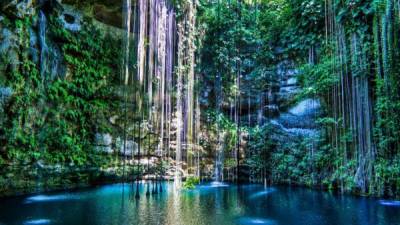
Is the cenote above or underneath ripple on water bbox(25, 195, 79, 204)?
above

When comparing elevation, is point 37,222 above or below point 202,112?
below

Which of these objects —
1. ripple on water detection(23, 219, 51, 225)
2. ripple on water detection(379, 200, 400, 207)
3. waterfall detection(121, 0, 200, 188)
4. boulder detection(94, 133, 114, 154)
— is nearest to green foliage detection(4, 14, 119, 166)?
boulder detection(94, 133, 114, 154)

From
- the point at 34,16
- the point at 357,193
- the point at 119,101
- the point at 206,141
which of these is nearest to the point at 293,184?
the point at 357,193

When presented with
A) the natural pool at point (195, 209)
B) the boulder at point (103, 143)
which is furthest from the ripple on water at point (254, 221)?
the boulder at point (103, 143)

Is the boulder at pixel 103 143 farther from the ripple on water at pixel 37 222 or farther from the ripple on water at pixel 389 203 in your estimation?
the ripple on water at pixel 389 203

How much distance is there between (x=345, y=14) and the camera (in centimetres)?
1032

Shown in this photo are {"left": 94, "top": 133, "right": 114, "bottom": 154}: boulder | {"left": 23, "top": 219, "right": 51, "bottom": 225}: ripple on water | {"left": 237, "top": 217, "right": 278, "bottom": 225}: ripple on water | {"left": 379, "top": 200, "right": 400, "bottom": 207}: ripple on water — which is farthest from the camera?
{"left": 94, "top": 133, "right": 114, "bottom": 154}: boulder

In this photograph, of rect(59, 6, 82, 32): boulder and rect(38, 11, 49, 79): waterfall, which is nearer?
rect(38, 11, 49, 79): waterfall

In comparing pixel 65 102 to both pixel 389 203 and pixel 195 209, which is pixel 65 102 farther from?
pixel 389 203

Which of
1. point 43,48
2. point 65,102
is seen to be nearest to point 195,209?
point 65,102

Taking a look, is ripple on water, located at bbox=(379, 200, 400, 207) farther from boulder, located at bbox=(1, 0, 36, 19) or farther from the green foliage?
boulder, located at bbox=(1, 0, 36, 19)

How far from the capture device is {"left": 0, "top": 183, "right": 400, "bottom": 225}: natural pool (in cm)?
597

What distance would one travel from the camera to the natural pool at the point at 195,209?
597cm

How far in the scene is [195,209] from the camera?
23.0ft
